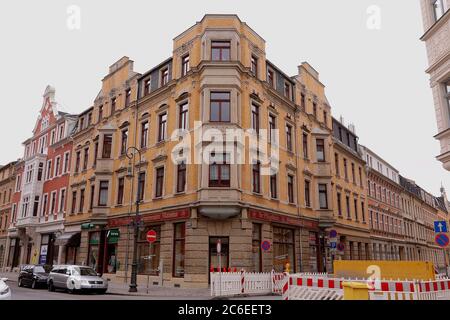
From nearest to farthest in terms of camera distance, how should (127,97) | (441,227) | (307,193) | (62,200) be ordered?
(441,227) → (307,193) → (127,97) → (62,200)

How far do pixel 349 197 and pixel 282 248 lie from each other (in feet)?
46.1

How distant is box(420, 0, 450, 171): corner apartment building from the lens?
1320 centimetres

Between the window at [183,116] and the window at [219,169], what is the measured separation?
3.51m

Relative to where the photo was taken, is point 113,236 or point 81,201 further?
point 81,201

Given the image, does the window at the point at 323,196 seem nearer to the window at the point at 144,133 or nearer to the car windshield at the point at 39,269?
the window at the point at 144,133

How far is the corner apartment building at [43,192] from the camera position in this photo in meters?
34.7

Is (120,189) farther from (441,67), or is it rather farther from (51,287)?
(441,67)

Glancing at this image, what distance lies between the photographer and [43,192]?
3794 centimetres

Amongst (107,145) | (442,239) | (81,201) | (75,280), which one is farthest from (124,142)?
(442,239)

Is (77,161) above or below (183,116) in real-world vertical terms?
below

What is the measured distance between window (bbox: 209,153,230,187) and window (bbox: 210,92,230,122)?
2357mm

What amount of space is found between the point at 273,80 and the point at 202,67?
21.2ft

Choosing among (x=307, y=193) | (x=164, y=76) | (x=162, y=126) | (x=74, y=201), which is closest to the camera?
(x=162, y=126)

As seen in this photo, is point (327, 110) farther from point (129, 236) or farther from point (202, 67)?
point (129, 236)
